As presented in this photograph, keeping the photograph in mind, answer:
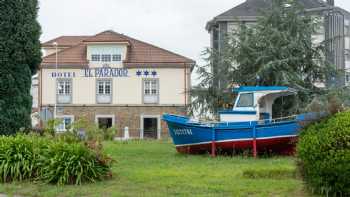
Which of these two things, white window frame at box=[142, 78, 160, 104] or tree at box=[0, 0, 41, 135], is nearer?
tree at box=[0, 0, 41, 135]

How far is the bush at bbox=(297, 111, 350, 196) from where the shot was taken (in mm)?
9734

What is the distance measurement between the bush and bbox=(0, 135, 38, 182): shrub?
19.9 feet

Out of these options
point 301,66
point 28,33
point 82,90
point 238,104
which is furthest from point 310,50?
point 82,90

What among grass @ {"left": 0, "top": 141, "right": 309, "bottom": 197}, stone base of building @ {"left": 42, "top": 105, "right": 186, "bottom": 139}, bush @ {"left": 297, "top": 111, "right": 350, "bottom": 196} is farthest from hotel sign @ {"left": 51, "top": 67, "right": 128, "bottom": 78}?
bush @ {"left": 297, "top": 111, "right": 350, "bottom": 196}

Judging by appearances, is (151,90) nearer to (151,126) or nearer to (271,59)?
(151,126)

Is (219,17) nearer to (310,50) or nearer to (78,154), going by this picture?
(310,50)

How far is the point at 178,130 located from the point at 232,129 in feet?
7.34

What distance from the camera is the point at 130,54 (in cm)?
5659

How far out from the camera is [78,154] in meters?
12.8

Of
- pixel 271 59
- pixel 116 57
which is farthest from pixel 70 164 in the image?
pixel 116 57

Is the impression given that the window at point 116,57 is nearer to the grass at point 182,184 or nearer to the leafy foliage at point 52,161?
the grass at point 182,184

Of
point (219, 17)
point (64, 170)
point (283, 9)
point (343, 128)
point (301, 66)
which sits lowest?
point (64, 170)

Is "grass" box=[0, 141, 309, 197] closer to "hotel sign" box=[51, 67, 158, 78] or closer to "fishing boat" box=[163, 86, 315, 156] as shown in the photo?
"fishing boat" box=[163, 86, 315, 156]

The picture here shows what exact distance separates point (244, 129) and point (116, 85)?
36.4 m
